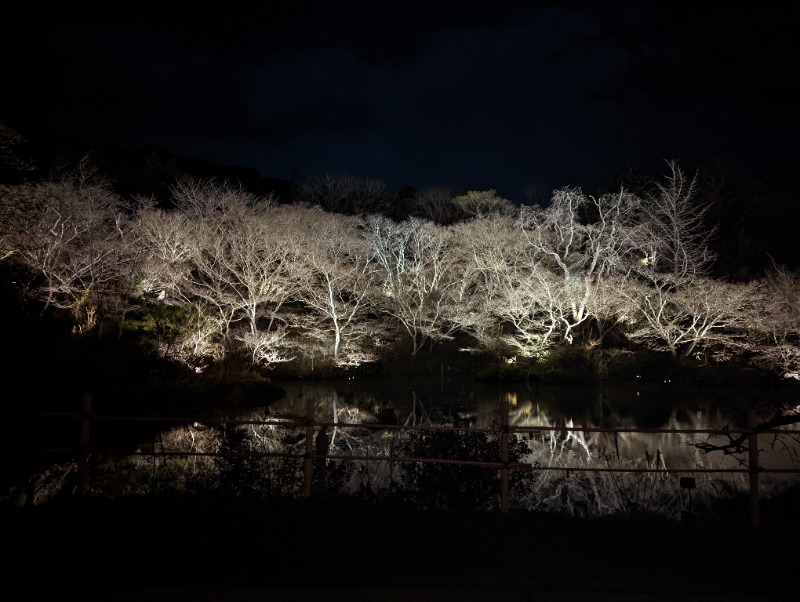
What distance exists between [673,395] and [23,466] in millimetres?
22015

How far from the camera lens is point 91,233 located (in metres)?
20.3

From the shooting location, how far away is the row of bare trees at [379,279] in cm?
1983

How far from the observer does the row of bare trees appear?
1983 centimetres

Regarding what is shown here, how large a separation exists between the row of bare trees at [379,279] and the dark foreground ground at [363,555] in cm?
1517

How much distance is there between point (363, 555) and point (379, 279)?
84.5ft

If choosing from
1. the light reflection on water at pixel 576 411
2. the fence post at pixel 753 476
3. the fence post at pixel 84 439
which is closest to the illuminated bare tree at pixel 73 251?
the light reflection on water at pixel 576 411

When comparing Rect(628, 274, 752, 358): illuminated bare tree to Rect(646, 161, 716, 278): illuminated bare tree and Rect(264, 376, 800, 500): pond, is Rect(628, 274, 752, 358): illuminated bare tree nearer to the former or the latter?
Rect(646, 161, 716, 278): illuminated bare tree

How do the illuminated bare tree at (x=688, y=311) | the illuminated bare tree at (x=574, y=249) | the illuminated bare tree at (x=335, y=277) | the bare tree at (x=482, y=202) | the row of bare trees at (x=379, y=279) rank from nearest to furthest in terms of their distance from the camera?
1. the row of bare trees at (x=379, y=279)
2. the illuminated bare tree at (x=688, y=311)
3. the illuminated bare tree at (x=335, y=277)
4. the illuminated bare tree at (x=574, y=249)
5. the bare tree at (x=482, y=202)

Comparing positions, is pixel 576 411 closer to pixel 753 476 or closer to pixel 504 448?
pixel 753 476

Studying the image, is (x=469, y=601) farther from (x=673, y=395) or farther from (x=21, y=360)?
(x=673, y=395)

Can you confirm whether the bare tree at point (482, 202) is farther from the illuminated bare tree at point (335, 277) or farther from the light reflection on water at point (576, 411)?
the light reflection on water at point (576, 411)

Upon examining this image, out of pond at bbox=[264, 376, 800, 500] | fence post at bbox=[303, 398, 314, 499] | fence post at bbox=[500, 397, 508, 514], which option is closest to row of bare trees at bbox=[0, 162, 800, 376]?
pond at bbox=[264, 376, 800, 500]

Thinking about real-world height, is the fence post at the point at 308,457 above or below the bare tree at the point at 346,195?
below

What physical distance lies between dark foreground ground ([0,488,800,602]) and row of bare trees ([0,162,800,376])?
1517cm
